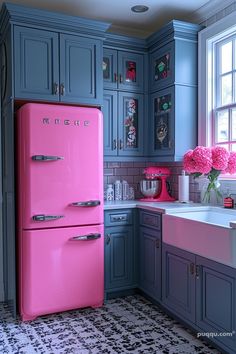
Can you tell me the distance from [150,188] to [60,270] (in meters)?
1.23

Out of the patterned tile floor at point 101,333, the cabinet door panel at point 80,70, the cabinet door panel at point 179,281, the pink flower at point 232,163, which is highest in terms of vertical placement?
the cabinet door panel at point 80,70

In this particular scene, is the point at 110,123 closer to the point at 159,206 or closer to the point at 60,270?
the point at 159,206

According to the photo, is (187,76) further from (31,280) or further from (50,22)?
(31,280)

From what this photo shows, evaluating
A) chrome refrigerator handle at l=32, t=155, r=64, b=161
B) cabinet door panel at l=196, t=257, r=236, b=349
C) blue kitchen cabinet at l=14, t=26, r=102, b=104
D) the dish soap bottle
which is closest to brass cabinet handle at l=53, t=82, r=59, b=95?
blue kitchen cabinet at l=14, t=26, r=102, b=104

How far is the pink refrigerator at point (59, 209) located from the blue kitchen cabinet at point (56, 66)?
16cm

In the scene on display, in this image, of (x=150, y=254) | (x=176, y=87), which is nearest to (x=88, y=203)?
(x=150, y=254)

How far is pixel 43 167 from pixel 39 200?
26 centimetres

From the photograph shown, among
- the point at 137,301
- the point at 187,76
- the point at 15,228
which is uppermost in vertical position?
the point at 187,76

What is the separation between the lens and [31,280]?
2631mm

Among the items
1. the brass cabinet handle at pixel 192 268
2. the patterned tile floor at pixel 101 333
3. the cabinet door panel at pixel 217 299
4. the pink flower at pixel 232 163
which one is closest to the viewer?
the cabinet door panel at pixel 217 299

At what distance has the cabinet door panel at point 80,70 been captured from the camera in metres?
2.80

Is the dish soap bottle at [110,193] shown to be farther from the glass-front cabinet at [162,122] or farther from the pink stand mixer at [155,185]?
the glass-front cabinet at [162,122]

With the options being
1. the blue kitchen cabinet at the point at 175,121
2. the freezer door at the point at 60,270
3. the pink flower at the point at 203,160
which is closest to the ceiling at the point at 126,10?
the blue kitchen cabinet at the point at 175,121

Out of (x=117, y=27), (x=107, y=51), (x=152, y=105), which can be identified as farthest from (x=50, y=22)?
(x=152, y=105)
